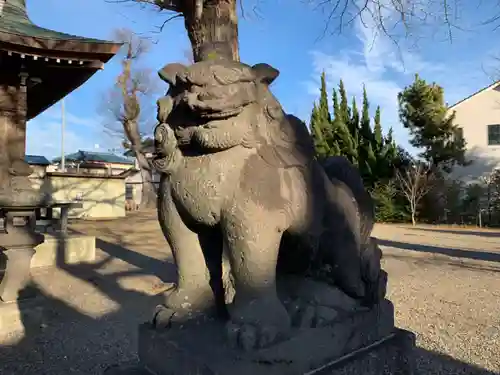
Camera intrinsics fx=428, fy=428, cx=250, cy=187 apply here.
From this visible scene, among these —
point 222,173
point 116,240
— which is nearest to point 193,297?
point 222,173

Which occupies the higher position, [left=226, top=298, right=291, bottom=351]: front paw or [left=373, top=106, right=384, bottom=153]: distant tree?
[left=373, top=106, right=384, bottom=153]: distant tree

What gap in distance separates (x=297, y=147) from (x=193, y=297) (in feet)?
2.17

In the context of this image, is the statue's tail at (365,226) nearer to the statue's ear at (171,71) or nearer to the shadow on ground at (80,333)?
the statue's ear at (171,71)

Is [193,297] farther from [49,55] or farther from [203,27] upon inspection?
[49,55]

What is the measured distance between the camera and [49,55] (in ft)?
17.8

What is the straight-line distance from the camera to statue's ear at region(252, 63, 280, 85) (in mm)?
1498

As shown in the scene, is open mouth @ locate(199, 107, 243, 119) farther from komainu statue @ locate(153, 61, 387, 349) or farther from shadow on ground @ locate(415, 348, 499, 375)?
shadow on ground @ locate(415, 348, 499, 375)

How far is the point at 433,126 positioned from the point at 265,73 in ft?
54.1

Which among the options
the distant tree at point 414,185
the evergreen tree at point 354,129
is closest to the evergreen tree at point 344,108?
the evergreen tree at point 354,129

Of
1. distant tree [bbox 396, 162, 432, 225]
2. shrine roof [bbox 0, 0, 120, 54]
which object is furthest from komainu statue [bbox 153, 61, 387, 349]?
distant tree [bbox 396, 162, 432, 225]

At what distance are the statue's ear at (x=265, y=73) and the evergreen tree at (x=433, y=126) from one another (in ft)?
54.0

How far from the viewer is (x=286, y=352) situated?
4.35ft

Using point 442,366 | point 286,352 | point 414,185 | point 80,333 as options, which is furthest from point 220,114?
point 414,185

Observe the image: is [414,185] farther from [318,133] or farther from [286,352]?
[286,352]
